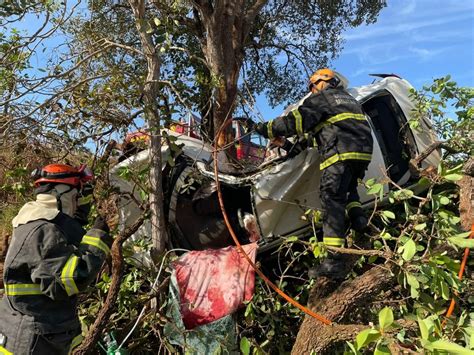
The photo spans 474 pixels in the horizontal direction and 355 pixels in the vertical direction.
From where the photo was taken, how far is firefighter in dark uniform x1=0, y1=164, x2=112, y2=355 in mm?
2371

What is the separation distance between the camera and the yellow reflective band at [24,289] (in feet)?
8.09

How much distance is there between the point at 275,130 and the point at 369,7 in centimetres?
879

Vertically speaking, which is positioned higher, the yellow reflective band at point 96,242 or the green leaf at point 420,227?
the yellow reflective band at point 96,242

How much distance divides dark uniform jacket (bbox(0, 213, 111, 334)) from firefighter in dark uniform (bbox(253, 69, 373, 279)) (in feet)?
5.20

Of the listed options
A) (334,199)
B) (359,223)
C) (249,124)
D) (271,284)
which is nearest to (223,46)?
(249,124)

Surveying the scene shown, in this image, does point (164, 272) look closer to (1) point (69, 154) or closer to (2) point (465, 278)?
(1) point (69, 154)

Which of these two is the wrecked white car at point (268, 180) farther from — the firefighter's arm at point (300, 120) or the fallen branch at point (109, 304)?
the fallen branch at point (109, 304)

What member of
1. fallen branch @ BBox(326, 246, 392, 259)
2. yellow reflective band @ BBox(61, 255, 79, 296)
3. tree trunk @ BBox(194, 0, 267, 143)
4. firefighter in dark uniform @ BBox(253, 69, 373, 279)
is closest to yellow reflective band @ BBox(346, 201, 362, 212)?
firefighter in dark uniform @ BBox(253, 69, 373, 279)

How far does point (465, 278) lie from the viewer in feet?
9.74

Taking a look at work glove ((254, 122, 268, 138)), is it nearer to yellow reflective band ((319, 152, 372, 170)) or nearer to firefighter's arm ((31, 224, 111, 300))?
yellow reflective band ((319, 152, 372, 170))

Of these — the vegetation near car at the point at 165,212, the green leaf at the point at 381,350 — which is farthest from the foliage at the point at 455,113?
the green leaf at the point at 381,350

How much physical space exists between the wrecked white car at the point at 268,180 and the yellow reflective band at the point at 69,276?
1504 mm

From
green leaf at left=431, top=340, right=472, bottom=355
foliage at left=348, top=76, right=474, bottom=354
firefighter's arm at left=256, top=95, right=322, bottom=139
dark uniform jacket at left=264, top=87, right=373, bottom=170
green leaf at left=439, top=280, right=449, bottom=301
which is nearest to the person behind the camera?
green leaf at left=431, top=340, right=472, bottom=355

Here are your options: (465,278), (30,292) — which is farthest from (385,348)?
(30,292)
